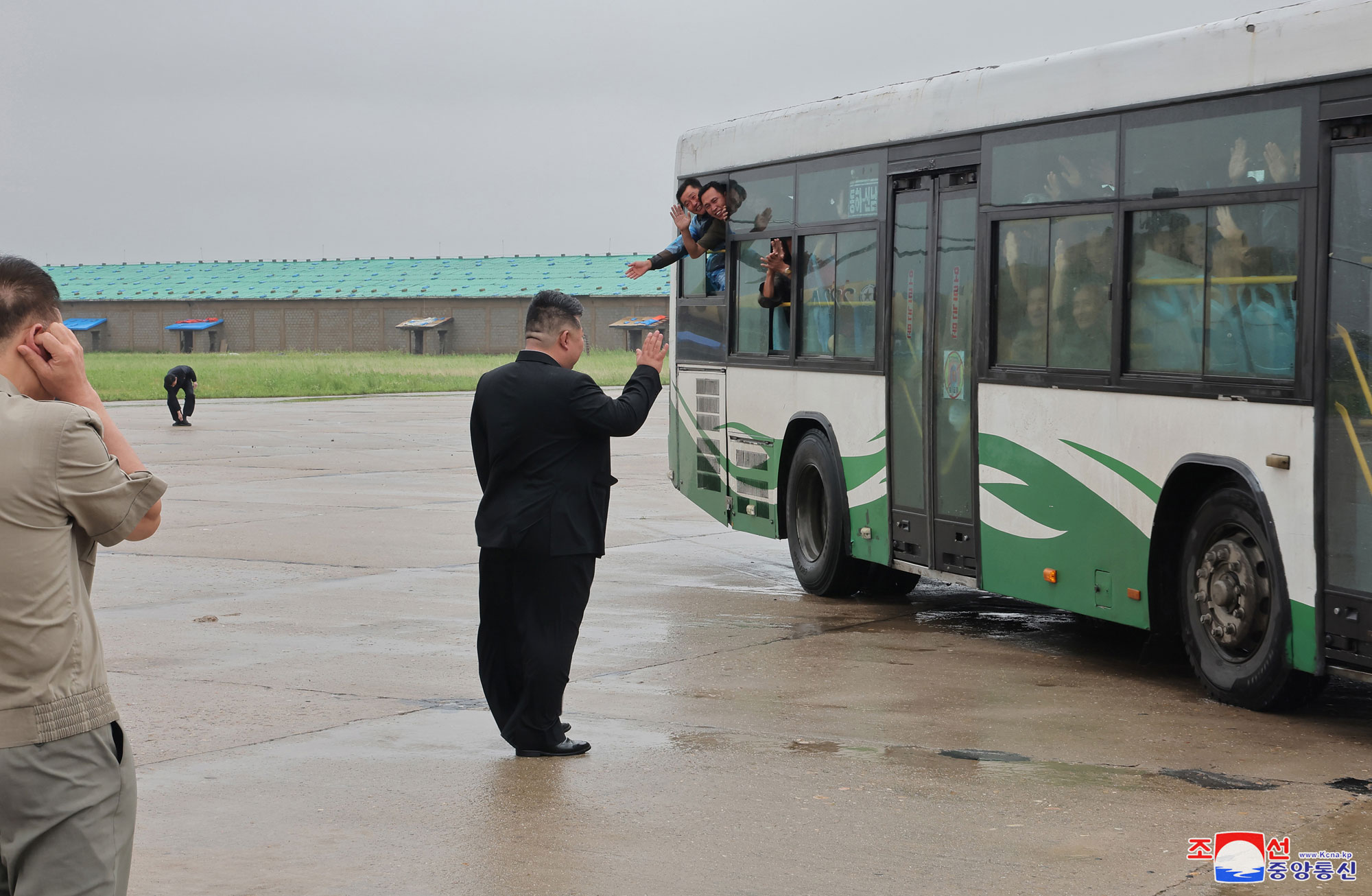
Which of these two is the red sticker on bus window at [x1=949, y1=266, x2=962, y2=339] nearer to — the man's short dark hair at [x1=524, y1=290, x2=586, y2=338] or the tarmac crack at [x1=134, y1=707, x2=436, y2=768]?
the man's short dark hair at [x1=524, y1=290, x2=586, y2=338]

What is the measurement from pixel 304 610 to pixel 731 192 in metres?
4.83

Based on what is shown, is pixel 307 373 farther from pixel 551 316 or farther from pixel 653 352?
pixel 653 352

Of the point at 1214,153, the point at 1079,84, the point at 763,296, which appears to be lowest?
the point at 763,296

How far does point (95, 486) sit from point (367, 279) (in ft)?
362

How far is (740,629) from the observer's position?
10875mm

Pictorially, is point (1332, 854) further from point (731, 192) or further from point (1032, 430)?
point (731, 192)

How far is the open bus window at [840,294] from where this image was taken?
11.7m

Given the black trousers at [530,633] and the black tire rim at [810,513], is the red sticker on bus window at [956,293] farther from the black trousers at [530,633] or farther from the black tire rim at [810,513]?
the black trousers at [530,633]

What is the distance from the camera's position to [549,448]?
740 cm

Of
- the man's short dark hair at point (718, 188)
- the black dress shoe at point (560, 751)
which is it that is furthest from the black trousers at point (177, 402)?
the black dress shoe at point (560, 751)

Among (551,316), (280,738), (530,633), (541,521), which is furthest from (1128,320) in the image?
(280,738)

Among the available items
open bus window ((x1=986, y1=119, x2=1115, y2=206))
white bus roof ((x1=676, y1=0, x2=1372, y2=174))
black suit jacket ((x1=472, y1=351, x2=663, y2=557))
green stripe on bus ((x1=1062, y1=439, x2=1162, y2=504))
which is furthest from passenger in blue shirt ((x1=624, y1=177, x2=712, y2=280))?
black suit jacket ((x1=472, y1=351, x2=663, y2=557))

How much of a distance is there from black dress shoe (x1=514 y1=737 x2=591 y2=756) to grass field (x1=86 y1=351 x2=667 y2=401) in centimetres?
2934

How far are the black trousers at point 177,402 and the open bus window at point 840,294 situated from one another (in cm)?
2265
